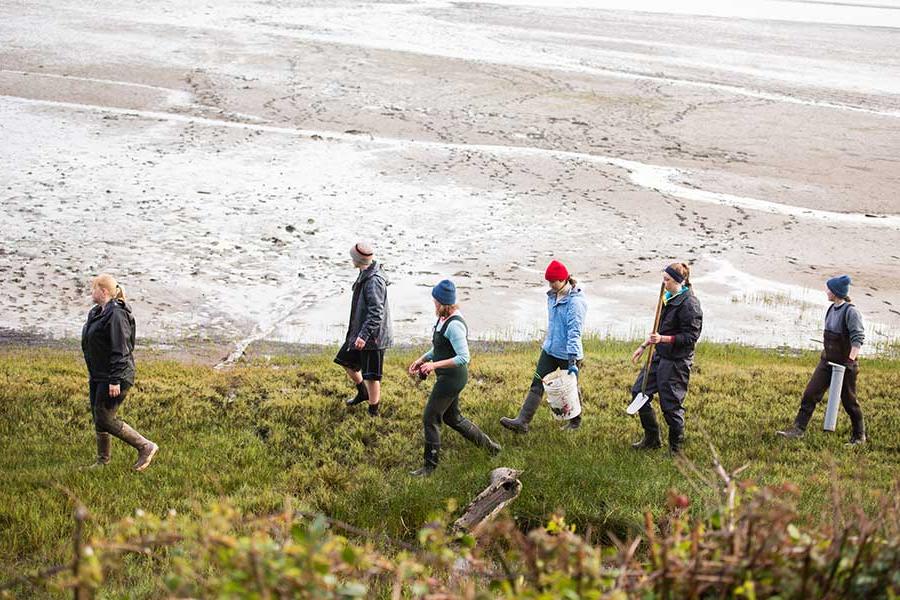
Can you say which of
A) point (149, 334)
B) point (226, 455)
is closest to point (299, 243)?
point (149, 334)

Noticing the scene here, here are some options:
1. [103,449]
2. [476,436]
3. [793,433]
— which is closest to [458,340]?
[476,436]

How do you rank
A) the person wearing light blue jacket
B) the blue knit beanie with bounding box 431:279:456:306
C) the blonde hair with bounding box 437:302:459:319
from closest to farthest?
the blue knit beanie with bounding box 431:279:456:306
the blonde hair with bounding box 437:302:459:319
the person wearing light blue jacket

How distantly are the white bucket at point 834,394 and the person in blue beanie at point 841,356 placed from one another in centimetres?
6

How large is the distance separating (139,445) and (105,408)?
17.7 inches

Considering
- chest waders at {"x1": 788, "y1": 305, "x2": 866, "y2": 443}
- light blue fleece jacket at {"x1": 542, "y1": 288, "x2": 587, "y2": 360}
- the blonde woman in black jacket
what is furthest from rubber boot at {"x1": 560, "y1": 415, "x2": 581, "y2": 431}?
the blonde woman in black jacket

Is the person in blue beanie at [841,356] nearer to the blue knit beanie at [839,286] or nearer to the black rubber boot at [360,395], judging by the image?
the blue knit beanie at [839,286]

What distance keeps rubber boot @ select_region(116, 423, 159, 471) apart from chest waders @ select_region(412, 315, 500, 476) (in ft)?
7.61

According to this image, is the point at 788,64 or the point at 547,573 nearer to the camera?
the point at 547,573

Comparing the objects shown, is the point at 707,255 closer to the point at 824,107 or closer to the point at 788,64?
the point at 824,107

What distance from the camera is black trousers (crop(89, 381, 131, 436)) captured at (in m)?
8.36

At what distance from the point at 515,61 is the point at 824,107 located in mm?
10426

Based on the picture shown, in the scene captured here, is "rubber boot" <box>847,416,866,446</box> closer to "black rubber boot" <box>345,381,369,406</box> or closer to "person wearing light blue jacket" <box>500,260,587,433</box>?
"person wearing light blue jacket" <box>500,260,587,433</box>

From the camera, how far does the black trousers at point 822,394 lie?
968 cm

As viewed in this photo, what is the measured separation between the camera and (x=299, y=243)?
18203 millimetres
